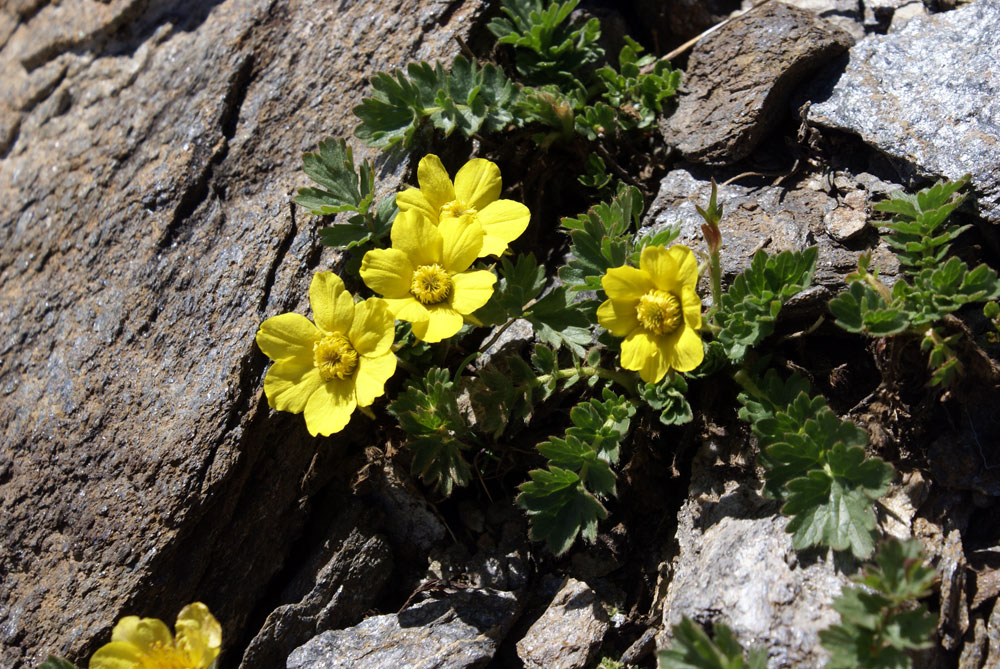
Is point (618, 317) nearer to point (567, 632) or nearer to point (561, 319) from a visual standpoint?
point (561, 319)

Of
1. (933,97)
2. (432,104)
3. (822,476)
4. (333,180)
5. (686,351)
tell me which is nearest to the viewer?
(822,476)

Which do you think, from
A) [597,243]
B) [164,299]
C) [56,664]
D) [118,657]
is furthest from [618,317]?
[56,664]

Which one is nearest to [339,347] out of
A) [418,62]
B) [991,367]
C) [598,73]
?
[418,62]

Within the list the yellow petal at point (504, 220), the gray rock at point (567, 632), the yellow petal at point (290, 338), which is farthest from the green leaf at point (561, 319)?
the gray rock at point (567, 632)

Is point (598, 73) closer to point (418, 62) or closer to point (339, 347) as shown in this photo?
point (418, 62)

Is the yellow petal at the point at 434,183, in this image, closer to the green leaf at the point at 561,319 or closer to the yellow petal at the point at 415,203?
the yellow petal at the point at 415,203
